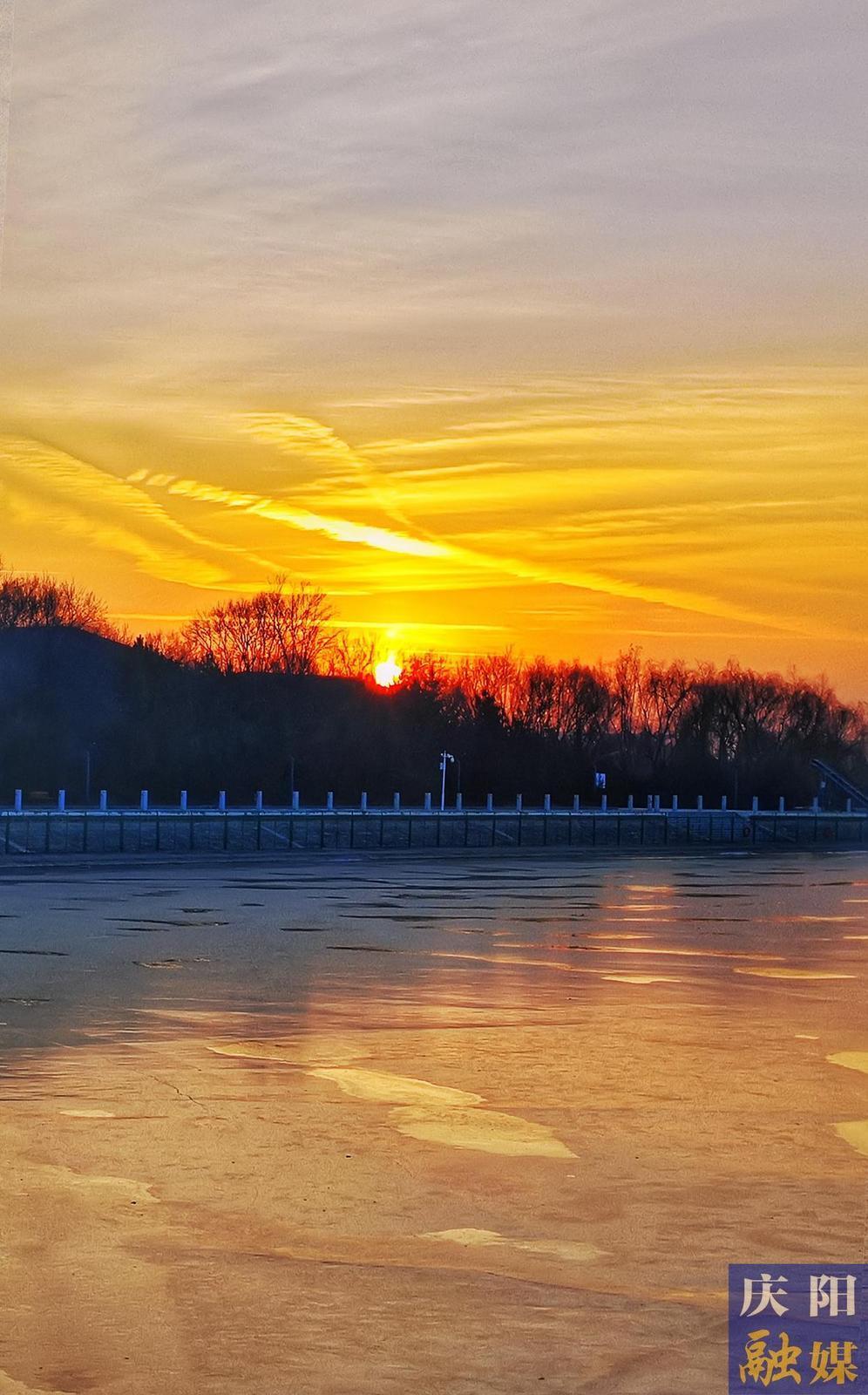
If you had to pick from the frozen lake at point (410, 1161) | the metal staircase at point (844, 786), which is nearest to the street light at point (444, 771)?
the metal staircase at point (844, 786)

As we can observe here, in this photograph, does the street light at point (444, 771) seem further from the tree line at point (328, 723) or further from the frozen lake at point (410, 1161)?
the frozen lake at point (410, 1161)

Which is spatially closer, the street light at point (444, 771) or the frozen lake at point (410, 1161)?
the frozen lake at point (410, 1161)

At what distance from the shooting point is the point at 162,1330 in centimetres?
682

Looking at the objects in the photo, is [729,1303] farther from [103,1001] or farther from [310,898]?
[310,898]

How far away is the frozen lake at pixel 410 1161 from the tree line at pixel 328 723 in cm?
7641

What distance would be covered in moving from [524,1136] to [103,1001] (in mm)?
7858

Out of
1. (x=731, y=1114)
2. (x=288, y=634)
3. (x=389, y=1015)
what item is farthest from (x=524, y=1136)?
(x=288, y=634)

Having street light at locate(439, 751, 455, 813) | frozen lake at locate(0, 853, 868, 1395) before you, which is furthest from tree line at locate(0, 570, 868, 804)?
frozen lake at locate(0, 853, 868, 1395)

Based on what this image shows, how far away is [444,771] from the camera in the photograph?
311 feet

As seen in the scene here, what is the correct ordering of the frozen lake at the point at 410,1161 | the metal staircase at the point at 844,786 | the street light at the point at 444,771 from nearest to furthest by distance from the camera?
the frozen lake at the point at 410,1161 → the street light at the point at 444,771 → the metal staircase at the point at 844,786

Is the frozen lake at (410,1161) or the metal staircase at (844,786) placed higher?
the metal staircase at (844,786)

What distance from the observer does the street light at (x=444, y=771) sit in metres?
95.0

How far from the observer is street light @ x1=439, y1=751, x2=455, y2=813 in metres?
95.0

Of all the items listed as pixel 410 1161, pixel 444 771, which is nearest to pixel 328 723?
pixel 444 771
